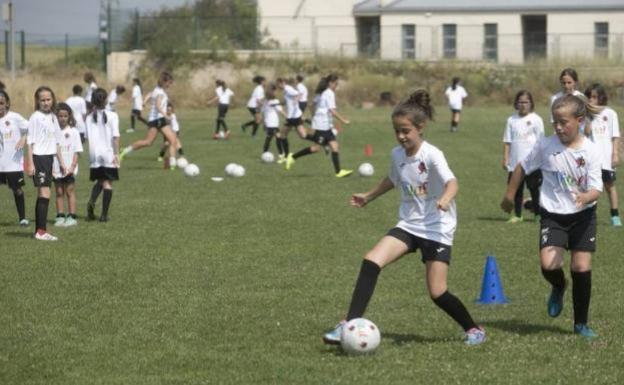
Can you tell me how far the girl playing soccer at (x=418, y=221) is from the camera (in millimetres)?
8000

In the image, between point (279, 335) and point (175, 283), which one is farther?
point (175, 283)

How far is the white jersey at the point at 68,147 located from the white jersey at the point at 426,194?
7916mm

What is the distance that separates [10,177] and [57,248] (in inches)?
72.9

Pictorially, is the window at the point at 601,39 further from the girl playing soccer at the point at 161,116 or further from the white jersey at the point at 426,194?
the white jersey at the point at 426,194

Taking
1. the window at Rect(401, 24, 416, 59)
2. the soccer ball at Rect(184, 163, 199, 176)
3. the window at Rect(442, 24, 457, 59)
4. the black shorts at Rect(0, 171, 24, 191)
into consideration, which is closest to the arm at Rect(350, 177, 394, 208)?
the black shorts at Rect(0, 171, 24, 191)

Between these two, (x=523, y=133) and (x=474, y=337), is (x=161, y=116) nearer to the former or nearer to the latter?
(x=523, y=133)

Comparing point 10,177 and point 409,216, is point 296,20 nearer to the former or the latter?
point 10,177

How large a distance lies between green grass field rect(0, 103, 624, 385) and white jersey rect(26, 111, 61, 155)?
1.10 m

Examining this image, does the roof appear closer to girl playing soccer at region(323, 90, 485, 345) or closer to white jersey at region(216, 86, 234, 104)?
white jersey at region(216, 86, 234, 104)

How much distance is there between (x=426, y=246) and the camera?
8.05m

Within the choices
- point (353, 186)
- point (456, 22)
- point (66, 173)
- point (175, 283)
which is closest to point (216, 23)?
A: point (456, 22)

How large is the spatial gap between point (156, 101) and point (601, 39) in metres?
49.0

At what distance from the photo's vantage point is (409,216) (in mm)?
8133

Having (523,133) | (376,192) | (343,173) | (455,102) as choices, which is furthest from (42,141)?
(455,102)
